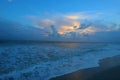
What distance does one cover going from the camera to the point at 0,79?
1293 centimetres

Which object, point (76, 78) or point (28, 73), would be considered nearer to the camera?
point (76, 78)

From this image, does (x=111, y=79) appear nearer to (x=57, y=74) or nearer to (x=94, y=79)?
(x=94, y=79)

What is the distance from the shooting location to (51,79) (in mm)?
13266

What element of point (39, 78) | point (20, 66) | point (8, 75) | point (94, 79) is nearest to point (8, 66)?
point (20, 66)

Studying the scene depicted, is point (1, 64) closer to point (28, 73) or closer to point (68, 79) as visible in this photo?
point (28, 73)

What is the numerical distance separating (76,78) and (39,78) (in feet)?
8.39

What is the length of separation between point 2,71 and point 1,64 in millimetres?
2783

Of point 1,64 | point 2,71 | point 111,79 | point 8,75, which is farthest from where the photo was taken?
point 1,64

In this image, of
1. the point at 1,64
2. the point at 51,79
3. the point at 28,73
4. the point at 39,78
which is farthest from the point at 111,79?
the point at 1,64

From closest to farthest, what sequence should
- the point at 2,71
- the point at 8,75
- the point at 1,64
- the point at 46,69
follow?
the point at 8,75 < the point at 2,71 < the point at 46,69 < the point at 1,64

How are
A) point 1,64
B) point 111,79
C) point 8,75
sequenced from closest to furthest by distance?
1. point 111,79
2. point 8,75
3. point 1,64

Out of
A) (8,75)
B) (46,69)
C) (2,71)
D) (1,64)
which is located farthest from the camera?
(1,64)

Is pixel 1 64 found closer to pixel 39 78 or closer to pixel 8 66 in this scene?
pixel 8 66

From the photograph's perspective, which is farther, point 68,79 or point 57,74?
point 57,74
